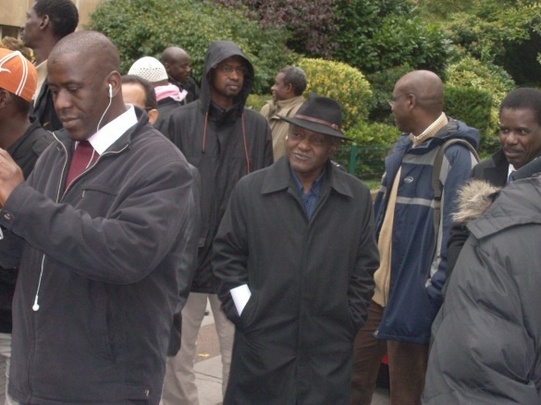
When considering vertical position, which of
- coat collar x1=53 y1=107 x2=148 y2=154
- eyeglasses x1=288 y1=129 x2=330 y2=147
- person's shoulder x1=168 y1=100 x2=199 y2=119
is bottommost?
person's shoulder x1=168 y1=100 x2=199 y2=119

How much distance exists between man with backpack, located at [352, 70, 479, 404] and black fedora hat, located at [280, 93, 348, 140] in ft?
2.20

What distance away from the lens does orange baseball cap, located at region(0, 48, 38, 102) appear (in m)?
3.76

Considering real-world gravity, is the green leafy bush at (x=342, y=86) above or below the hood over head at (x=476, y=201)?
below

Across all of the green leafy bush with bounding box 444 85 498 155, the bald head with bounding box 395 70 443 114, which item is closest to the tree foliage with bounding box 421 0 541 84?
the green leafy bush with bounding box 444 85 498 155

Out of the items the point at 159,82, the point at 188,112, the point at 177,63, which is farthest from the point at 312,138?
the point at 177,63

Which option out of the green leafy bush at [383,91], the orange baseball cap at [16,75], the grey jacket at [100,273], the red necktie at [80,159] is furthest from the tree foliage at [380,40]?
the grey jacket at [100,273]

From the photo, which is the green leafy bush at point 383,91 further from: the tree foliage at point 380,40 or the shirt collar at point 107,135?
the shirt collar at point 107,135

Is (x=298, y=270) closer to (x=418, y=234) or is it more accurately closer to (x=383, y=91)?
(x=418, y=234)

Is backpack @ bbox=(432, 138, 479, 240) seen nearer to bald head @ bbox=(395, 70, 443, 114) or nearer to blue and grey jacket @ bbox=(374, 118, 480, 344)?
blue and grey jacket @ bbox=(374, 118, 480, 344)

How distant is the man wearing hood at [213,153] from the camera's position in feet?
17.5

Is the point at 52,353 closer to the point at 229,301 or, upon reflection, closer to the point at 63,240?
the point at 63,240

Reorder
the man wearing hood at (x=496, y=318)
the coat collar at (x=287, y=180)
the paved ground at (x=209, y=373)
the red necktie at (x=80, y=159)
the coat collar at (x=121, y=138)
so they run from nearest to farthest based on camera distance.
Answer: the man wearing hood at (x=496, y=318) → the coat collar at (x=121, y=138) → the red necktie at (x=80, y=159) → the coat collar at (x=287, y=180) → the paved ground at (x=209, y=373)

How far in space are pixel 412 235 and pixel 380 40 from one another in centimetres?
1450

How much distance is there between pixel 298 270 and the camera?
4.20m
